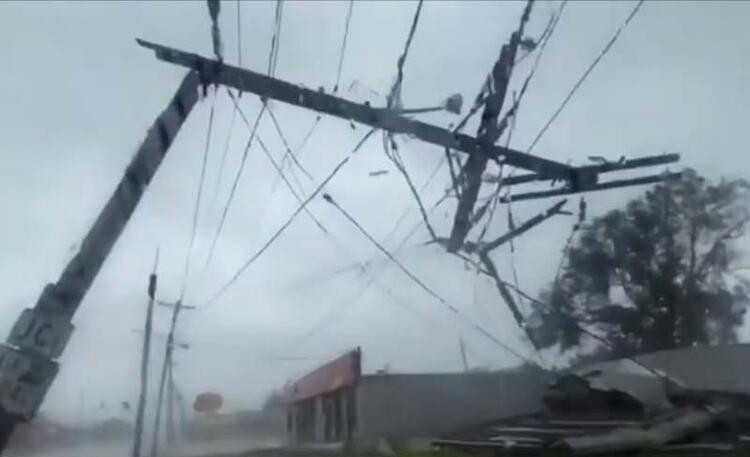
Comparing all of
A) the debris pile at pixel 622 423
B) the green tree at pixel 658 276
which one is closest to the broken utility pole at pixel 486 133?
the debris pile at pixel 622 423

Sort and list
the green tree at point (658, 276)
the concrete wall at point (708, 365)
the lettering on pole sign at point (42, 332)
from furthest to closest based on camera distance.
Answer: the green tree at point (658, 276) < the concrete wall at point (708, 365) < the lettering on pole sign at point (42, 332)

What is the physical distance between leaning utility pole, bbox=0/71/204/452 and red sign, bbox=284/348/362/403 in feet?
41.0

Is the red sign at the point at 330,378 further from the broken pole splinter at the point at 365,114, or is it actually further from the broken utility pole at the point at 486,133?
the broken pole splinter at the point at 365,114

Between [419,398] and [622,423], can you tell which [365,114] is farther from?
[419,398]

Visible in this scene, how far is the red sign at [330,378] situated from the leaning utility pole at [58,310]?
1250cm

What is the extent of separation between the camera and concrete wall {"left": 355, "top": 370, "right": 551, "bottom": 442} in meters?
23.5

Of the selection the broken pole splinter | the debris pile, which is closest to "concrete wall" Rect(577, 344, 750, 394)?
the debris pile

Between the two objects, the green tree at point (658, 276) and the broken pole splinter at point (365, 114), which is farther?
the green tree at point (658, 276)

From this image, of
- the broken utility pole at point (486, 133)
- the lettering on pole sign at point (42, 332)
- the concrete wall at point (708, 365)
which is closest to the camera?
the lettering on pole sign at point (42, 332)

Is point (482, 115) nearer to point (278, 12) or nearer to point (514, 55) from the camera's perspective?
point (514, 55)

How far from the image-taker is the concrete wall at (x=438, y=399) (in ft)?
77.0

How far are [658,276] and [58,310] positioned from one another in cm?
2542

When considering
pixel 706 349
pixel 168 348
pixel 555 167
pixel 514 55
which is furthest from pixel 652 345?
pixel 514 55

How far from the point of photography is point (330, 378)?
2617cm
